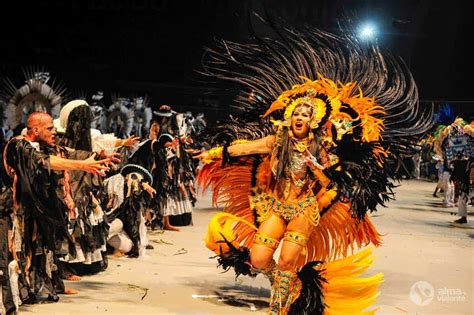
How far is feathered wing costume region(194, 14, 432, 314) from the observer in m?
6.31

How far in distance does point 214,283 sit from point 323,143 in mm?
2311

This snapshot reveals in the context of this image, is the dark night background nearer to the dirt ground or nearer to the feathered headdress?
the feathered headdress

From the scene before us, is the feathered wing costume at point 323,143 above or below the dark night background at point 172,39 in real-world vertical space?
below

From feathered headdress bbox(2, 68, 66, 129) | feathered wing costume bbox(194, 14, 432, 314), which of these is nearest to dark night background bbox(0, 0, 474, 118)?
feathered headdress bbox(2, 68, 66, 129)

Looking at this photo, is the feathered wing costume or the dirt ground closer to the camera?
the feathered wing costume

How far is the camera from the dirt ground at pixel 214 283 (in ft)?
21.9

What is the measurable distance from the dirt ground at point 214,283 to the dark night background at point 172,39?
9430 millimetres

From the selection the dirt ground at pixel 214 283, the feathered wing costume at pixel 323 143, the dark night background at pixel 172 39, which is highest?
the dark night background at pixel 172 39

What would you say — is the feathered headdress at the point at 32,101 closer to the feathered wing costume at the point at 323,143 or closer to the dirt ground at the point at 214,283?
the dirt ground at the point at 214,283

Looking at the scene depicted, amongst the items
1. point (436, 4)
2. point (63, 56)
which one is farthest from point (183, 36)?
point (436, 4)

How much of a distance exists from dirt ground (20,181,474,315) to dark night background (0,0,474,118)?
943 cm

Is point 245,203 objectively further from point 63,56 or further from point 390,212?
point 63,56

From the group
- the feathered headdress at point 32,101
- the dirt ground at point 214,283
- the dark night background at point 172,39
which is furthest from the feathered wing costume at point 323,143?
the dark night background at point 172,39

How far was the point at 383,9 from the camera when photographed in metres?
25.6
